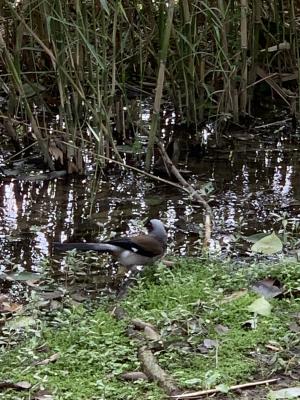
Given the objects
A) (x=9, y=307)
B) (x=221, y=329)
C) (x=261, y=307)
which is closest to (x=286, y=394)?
(x=221, y=329)

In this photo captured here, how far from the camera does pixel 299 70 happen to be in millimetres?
6508

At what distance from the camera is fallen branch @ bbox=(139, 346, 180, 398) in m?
2.62

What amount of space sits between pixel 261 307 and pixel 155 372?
64cm

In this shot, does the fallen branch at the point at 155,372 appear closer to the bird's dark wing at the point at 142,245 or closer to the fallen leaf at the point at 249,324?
the fallen leaf at the point at 249,324

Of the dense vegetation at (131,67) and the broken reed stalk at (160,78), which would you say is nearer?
the broken reed stalk at (160,78)

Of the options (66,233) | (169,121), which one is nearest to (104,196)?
(66,233)

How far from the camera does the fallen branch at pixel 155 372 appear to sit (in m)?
2.62

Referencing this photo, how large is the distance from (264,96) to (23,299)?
14.4ft

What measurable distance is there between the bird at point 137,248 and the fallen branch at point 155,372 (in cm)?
94

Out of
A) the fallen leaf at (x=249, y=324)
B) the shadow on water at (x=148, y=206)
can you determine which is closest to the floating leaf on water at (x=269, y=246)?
the shadow on water at (x=148, y=206)

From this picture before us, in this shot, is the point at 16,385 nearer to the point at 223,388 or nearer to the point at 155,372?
the point at 155,372

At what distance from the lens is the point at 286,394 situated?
8.10ft

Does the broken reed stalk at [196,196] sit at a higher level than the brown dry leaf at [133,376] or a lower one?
higher

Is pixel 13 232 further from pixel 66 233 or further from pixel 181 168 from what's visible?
pixel 181 168
